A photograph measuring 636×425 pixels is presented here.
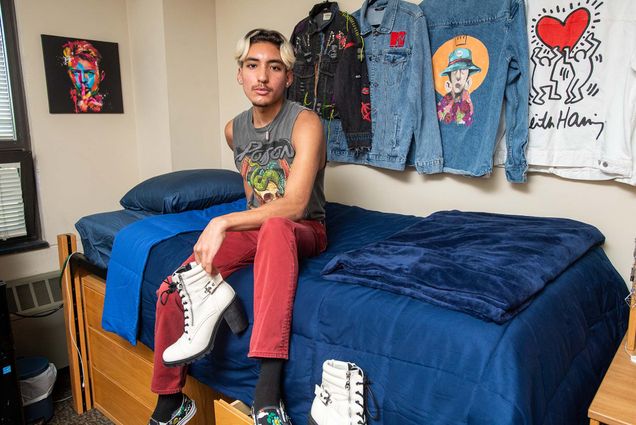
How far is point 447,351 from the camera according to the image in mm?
1005

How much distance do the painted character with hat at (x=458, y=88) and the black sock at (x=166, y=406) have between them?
150cm

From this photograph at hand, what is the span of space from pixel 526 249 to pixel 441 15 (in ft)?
3.69

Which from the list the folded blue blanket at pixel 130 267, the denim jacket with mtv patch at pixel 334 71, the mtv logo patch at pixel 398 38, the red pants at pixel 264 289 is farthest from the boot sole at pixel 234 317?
the mtv logo patch at pixel 398 38

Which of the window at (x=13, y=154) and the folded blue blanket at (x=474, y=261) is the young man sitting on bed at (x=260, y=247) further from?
the window at (x=13, y=154)

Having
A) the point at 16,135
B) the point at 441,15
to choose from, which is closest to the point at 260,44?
the point at 441,15

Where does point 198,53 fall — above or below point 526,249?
above

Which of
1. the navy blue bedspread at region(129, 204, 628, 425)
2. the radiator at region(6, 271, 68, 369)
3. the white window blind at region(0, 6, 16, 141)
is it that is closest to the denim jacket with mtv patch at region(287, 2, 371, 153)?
the navy blue bedspread at region(129, 204, 628, 425)

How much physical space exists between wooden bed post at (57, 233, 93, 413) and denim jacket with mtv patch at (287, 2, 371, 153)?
1344 mm

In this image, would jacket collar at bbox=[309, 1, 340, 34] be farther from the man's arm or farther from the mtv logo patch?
the man's arm

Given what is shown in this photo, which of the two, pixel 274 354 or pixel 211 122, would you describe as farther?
pixel 211 122

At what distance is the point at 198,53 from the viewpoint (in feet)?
9.27

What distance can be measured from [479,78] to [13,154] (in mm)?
2242

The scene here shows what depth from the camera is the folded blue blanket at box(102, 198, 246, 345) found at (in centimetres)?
172

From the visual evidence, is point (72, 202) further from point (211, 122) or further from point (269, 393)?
point (269, 393)
